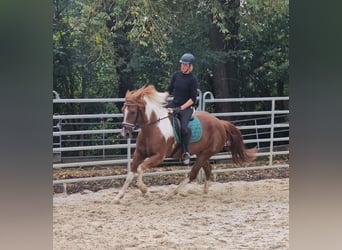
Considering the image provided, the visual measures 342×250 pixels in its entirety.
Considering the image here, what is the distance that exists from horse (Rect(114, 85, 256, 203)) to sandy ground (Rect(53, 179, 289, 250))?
0.74 feet

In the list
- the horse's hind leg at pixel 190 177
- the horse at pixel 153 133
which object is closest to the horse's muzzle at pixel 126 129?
the horse at pixel 153 133

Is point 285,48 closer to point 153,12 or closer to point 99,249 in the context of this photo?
point 153,12

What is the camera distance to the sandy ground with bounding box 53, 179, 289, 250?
3223mm

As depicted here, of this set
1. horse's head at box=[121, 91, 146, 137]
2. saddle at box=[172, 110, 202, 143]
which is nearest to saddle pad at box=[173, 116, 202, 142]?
saddle at box=[172, 110, 202, 143]

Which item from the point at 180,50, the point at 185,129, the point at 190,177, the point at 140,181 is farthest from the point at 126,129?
the point at 180,50

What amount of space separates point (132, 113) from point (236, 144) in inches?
50.7

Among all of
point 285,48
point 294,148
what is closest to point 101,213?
point 294,148

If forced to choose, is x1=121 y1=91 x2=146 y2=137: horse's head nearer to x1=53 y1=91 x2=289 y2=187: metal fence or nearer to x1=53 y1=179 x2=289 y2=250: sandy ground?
x1=53 y1=179 x2=289 y2=250: sandy ground

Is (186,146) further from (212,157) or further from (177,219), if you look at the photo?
(212,157)

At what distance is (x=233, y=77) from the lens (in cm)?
673

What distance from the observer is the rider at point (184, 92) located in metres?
4.27

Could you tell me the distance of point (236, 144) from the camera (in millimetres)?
4832

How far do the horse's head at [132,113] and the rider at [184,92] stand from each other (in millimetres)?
321
